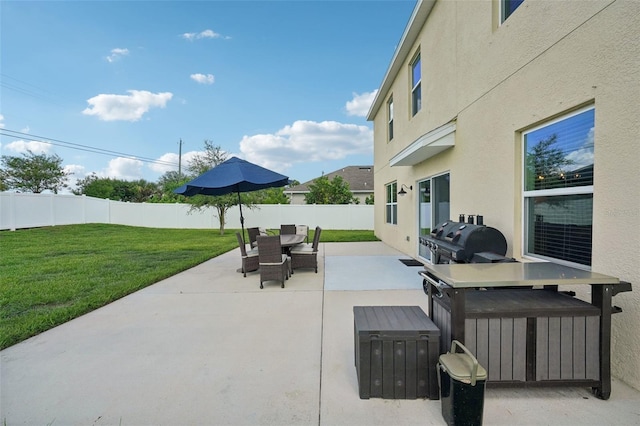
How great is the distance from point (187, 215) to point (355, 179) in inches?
602

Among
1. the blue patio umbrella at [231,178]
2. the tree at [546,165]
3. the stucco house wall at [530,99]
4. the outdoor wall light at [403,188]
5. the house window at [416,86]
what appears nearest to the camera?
the stucco house wall at [530,99]

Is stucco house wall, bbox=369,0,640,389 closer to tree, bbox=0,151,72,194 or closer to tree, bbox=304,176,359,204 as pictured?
tree, bbox=304,176,359,204

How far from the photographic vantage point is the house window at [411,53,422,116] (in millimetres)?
7668

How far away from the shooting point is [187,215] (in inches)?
816

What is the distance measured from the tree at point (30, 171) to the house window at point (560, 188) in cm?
3711

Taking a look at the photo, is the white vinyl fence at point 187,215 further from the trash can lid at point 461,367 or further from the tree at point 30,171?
the trash can lid at point 461,367

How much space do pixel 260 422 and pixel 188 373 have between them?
3.29ft

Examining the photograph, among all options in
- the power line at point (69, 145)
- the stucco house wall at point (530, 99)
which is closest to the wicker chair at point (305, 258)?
the stucco house wall at point (530, 99)

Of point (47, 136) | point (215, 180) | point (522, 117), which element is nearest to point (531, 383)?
point (522, 117)

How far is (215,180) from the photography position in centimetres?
608

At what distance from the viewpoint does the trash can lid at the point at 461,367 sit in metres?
1.68

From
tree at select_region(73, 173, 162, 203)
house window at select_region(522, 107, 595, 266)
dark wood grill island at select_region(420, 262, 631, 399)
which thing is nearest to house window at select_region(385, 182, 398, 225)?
house window at select_region(522, 107, 595, 266)

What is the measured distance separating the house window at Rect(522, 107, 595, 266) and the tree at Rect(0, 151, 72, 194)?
122 feet

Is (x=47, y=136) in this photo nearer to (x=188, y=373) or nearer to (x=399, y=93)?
(x=399, y=93)
